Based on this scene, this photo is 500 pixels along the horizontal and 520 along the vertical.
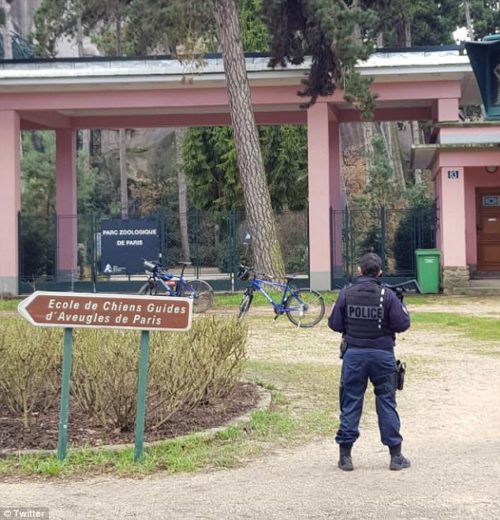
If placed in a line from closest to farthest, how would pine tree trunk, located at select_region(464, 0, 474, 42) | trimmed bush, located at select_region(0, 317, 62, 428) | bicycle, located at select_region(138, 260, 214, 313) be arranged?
trimmed bush, located at select_region(0, 317, 62, 428), bicycle, located at select_region(138, 260, 214, 313), pine tree trunk, located at select_region(464, 0, 474, 42)

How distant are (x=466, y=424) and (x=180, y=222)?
26759 millimetres

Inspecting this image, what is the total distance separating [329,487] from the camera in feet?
20.7

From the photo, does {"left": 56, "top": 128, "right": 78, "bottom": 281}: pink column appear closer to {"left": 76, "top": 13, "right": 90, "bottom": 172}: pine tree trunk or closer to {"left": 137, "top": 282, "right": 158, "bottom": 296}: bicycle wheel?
{"left": 137, "top": 282, "right": 158, "bottom": 296}: bicycle wheel

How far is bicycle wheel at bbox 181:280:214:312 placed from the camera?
18891 millimetres

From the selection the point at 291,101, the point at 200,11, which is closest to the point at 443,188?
the point at 291,101

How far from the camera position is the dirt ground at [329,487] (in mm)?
5754

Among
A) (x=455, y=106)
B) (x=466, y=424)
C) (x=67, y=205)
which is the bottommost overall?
(x=466, y=424)

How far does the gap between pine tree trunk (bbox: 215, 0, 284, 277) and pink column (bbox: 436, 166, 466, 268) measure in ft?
13.8

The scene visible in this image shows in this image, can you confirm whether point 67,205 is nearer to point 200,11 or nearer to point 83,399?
point 200,11

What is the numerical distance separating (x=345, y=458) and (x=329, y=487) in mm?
512

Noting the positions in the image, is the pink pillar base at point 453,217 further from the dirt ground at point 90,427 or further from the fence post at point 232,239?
the dirt ground at point 90,427

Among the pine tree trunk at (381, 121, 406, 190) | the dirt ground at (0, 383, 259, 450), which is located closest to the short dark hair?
the dirt ground at (0, 383, 259, 450)

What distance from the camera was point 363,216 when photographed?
31.4 metres

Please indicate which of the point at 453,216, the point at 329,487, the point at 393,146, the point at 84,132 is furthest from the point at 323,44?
the point at 84,132
